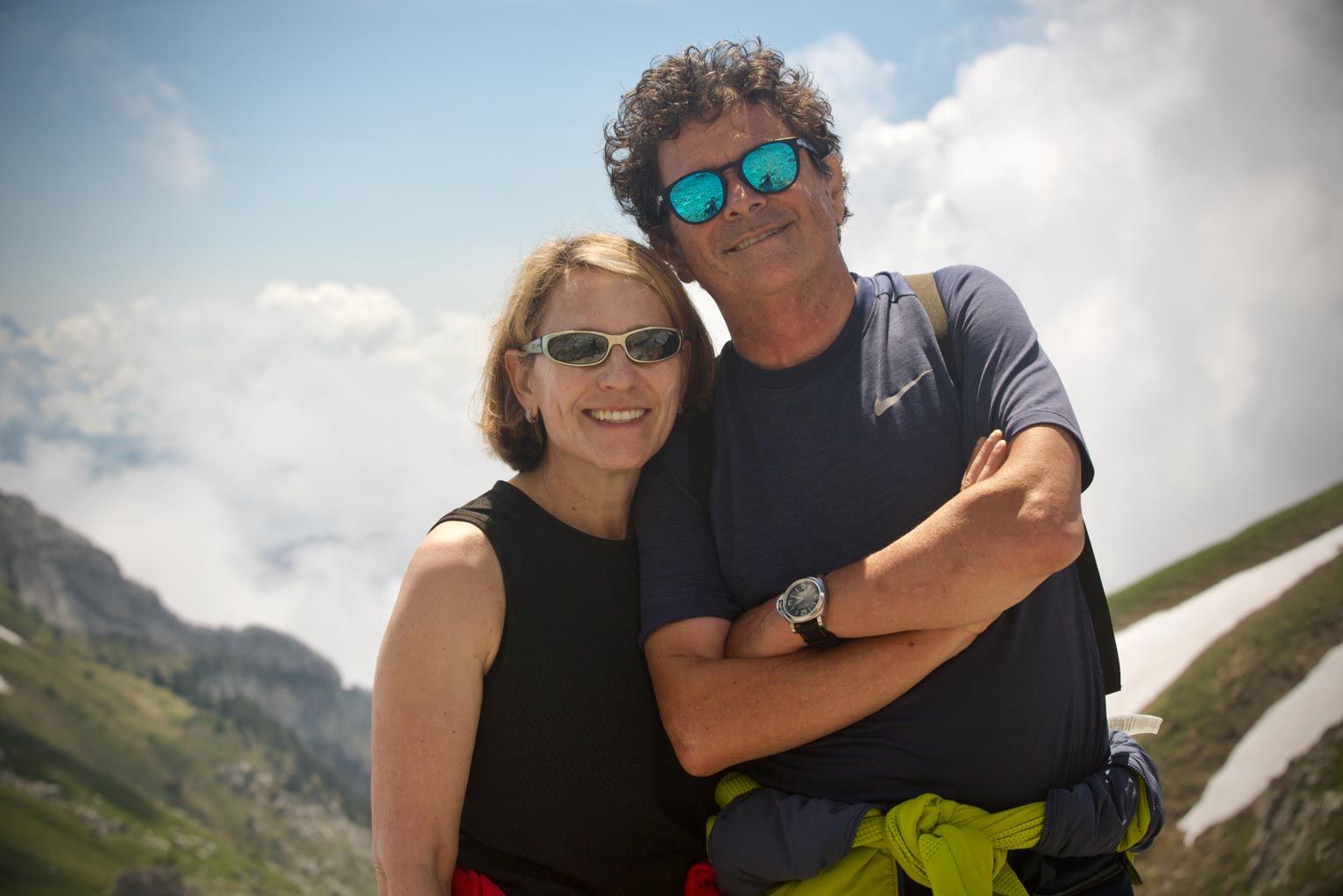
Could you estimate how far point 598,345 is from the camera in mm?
5688

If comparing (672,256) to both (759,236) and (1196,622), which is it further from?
(1196,622)

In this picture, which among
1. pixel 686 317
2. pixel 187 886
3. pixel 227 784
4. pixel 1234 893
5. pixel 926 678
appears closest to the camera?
pixel 926 678

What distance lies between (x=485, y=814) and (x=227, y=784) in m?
188

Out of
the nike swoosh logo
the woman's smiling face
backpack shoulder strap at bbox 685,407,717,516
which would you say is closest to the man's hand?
the nike swoosh logo

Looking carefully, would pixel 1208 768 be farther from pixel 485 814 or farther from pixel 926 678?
pixel 485 814

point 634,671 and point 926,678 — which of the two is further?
point 634,671

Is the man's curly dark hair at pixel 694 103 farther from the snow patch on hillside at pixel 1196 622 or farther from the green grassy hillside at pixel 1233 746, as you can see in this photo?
the snow patch on hillside at pixel 1196 622

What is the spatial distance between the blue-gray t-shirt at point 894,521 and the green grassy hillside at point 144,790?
138774mm

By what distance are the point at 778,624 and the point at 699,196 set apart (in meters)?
2.87

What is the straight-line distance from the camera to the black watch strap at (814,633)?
4926 millimetres

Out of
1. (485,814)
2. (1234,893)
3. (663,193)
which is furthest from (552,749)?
(1234,893)

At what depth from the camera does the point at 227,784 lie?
16700 centimetres

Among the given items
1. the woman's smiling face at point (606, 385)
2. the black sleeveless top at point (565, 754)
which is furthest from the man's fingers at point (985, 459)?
the black sleeveless top at point (565, 754)

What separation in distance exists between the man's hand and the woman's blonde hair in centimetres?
158
